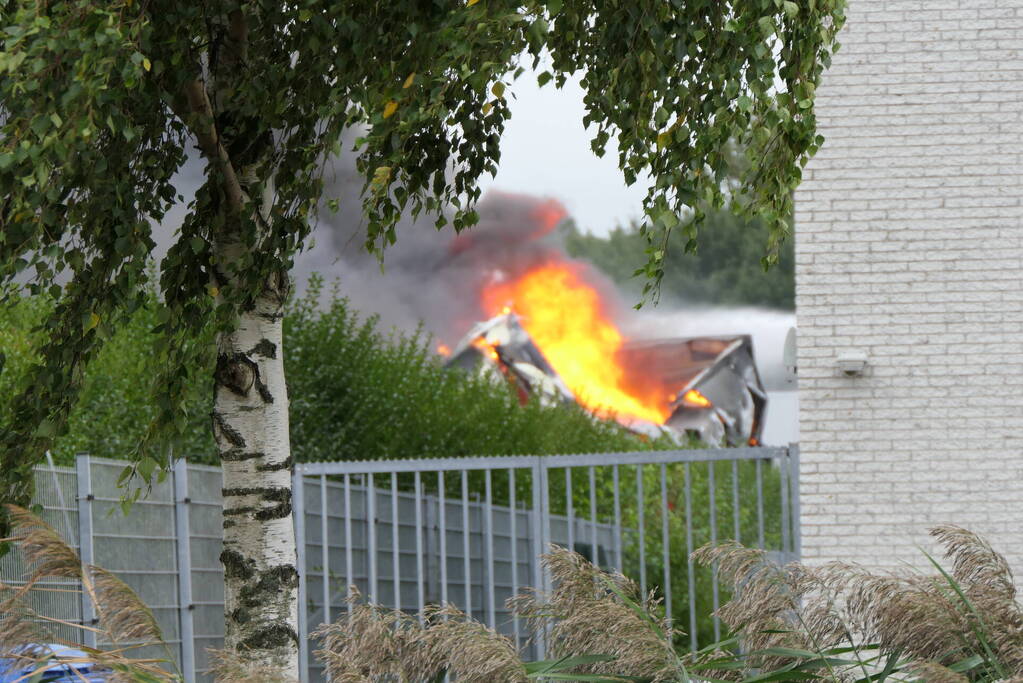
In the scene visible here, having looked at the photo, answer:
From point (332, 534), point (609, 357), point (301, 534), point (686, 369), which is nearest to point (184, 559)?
point (301, 534)

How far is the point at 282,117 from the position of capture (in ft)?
13.1

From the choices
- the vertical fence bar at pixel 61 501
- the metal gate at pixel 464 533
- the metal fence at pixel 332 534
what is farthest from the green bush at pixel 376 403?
the vertical fence bar at pixel 61 501

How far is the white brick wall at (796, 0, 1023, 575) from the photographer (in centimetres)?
608

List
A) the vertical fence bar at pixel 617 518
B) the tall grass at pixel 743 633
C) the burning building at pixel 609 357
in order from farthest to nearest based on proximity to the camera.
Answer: the burning building at pixel 609 357 < the vertical fence bar at pixel 617 518 < the tall grass at pixel 743 633

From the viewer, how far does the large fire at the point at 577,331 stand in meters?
47.9

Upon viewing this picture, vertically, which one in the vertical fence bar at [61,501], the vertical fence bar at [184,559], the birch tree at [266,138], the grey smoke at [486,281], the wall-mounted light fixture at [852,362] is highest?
the grey smoke at [486,281]

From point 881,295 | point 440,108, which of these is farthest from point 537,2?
point 881,295

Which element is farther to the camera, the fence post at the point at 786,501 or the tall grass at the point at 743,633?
the fence post at the point at 786,501

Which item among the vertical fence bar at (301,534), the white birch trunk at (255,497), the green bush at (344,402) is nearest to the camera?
the white birch trunk at (255,497)

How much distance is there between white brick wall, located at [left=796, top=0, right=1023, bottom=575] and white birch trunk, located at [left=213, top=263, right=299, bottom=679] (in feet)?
9.72

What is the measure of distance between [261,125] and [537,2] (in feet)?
3.40

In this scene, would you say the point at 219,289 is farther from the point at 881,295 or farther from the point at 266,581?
the point at 881,295

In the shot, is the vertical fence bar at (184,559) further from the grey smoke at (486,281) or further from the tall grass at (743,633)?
the grey smoke at (486,281)

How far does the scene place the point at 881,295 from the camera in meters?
6.18
